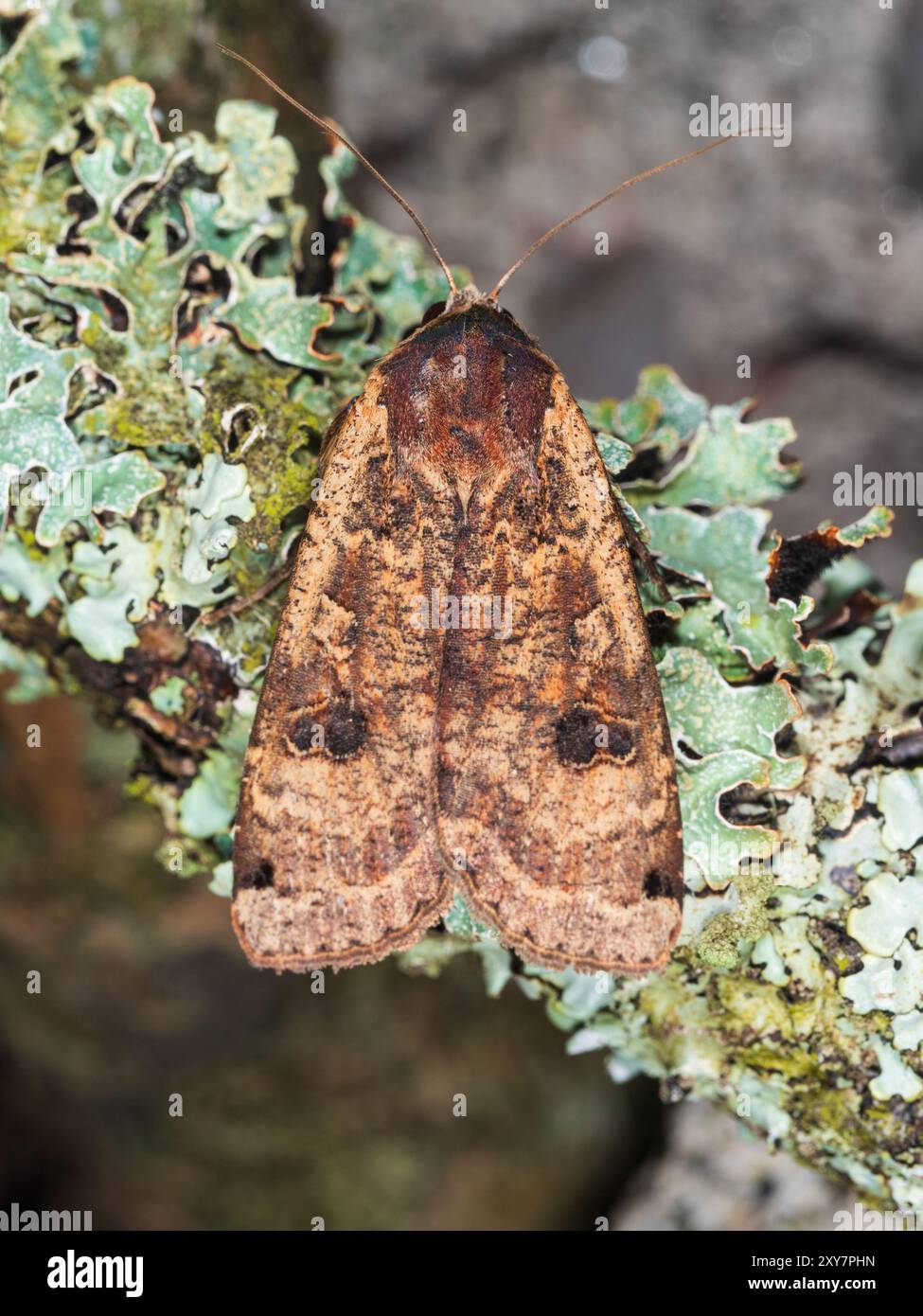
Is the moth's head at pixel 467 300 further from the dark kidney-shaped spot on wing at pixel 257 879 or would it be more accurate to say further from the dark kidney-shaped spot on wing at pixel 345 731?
the dark kidney-shaped spot on wing at pixel 257 879

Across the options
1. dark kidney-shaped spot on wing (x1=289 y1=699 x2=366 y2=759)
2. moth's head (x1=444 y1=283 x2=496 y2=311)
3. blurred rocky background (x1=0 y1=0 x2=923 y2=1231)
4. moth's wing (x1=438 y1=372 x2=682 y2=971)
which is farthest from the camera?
blurred rocky background (x1=0 y1=0 x2=923 y2=1231)

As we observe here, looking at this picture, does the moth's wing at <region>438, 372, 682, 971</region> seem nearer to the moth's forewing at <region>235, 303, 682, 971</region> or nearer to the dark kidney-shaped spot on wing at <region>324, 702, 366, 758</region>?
the moth's forewing at <region>235, 303, 682, 971</region>

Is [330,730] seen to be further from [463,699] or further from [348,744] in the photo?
[463,699]

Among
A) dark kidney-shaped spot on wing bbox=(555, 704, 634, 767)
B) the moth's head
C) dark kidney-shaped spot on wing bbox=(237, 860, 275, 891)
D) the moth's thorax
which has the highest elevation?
the moth's head

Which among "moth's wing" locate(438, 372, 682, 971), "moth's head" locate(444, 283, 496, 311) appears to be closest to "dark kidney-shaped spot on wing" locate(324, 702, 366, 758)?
"moth's wing" locate(438, 372, 682, 971)

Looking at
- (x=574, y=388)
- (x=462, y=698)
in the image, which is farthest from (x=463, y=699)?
(x=574, y=388)

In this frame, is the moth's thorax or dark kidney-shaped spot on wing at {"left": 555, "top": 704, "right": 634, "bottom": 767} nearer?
dark kidney-shaped spot on wing at {"left": 555, "top": 704, "right": 634, "bottom": 767}

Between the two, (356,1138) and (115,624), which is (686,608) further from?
(356,1138)
